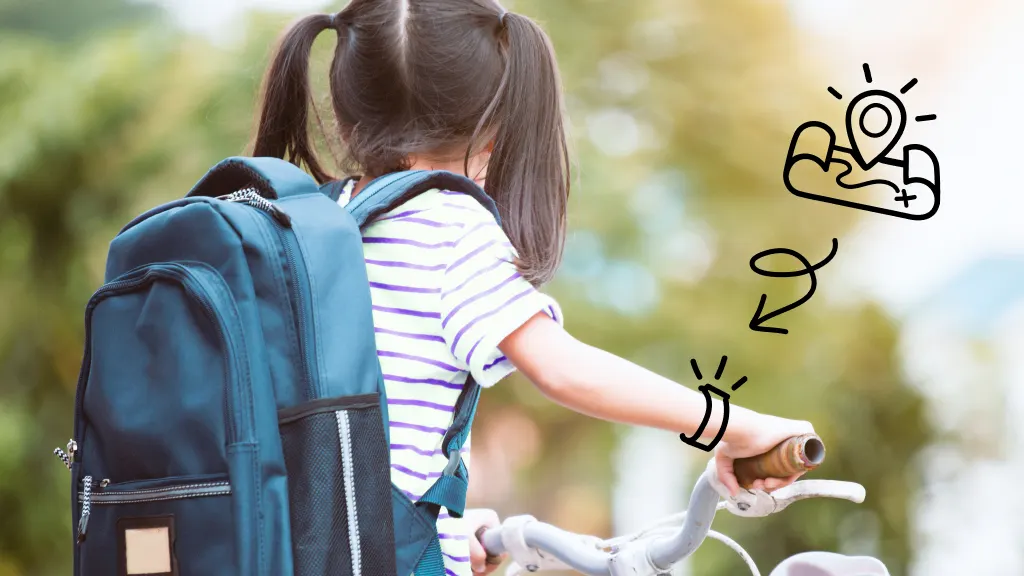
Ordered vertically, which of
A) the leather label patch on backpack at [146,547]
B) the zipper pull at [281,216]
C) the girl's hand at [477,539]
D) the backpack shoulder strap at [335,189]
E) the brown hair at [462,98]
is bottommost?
the girl's hand at [477,539]

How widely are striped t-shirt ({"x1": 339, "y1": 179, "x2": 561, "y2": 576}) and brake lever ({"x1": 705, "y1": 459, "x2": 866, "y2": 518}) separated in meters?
0.19

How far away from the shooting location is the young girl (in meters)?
0.86

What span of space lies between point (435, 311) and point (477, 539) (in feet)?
1.29

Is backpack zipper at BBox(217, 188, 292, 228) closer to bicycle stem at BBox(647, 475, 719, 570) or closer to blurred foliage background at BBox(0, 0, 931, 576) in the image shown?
bicycle stem at BBox(647, 475, 719, 570)

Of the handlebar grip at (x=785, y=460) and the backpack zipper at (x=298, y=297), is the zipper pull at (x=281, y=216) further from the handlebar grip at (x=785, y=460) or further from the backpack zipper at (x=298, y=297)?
the handlebar grip at (x=785, y=460)

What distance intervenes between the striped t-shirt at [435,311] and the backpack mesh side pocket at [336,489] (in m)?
0.07

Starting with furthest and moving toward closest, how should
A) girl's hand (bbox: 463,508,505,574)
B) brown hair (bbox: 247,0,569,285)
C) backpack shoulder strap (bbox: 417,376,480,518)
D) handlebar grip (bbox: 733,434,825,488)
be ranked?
girl's hand (bbox: 463,508,505,574)
brown hair (bbox: 247,0,569,285)
backpack shoulder strap (bbox: 417,376,480,518)
handlebar grip (bbox: 733,434,825,488)

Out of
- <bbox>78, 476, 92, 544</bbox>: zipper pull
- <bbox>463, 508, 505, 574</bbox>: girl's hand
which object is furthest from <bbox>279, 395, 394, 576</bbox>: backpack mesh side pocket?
<bbox>463, 508, 505, 574</bbox>: girl's hand

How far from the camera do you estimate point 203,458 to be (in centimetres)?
82

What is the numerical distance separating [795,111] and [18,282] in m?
3.44

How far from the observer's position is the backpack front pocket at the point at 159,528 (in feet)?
2.66

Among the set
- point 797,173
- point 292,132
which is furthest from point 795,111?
point 292,132

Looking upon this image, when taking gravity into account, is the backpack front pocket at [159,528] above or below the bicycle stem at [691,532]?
above

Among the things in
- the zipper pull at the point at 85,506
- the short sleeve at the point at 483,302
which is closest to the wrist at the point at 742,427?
the short sleeve at the point at 483,302
